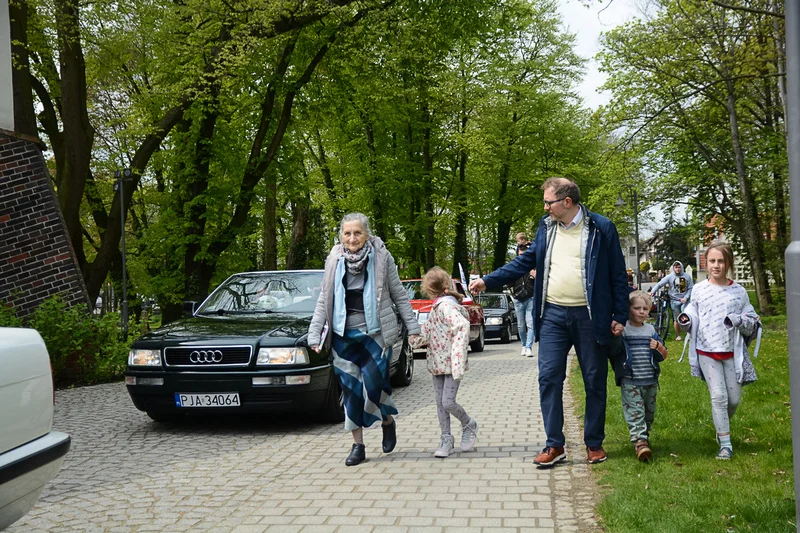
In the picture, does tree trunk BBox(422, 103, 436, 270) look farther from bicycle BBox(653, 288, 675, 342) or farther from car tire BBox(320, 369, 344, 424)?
car tire BBox(320, 369, 344, 424)

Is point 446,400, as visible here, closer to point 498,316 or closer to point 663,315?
point 663,315

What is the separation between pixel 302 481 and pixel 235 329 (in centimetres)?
271

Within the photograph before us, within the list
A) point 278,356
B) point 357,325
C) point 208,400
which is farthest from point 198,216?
point 357,325

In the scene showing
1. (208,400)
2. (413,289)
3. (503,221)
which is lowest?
(208,400)

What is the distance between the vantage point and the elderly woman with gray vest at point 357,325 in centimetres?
652

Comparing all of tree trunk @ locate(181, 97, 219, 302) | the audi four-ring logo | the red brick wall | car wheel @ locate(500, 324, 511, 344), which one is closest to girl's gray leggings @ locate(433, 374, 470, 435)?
the audi four-ring logo

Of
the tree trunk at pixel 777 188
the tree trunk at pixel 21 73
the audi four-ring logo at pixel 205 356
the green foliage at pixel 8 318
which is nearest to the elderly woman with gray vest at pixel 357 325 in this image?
the audi four-ring logo at pixel 205 356

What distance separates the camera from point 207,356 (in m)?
7.93

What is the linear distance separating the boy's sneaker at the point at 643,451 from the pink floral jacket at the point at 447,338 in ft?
4.68

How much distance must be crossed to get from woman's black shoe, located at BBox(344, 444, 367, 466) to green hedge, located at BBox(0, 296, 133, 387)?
6.90 metres

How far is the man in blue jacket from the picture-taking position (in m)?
5.91

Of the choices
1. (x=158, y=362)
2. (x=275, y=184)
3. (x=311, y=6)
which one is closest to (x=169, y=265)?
(x=275, y=184)

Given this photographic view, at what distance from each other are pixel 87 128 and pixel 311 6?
560 centimetres

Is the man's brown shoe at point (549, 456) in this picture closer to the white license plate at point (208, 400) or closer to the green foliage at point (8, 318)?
the white license plate at point (208, 400)
